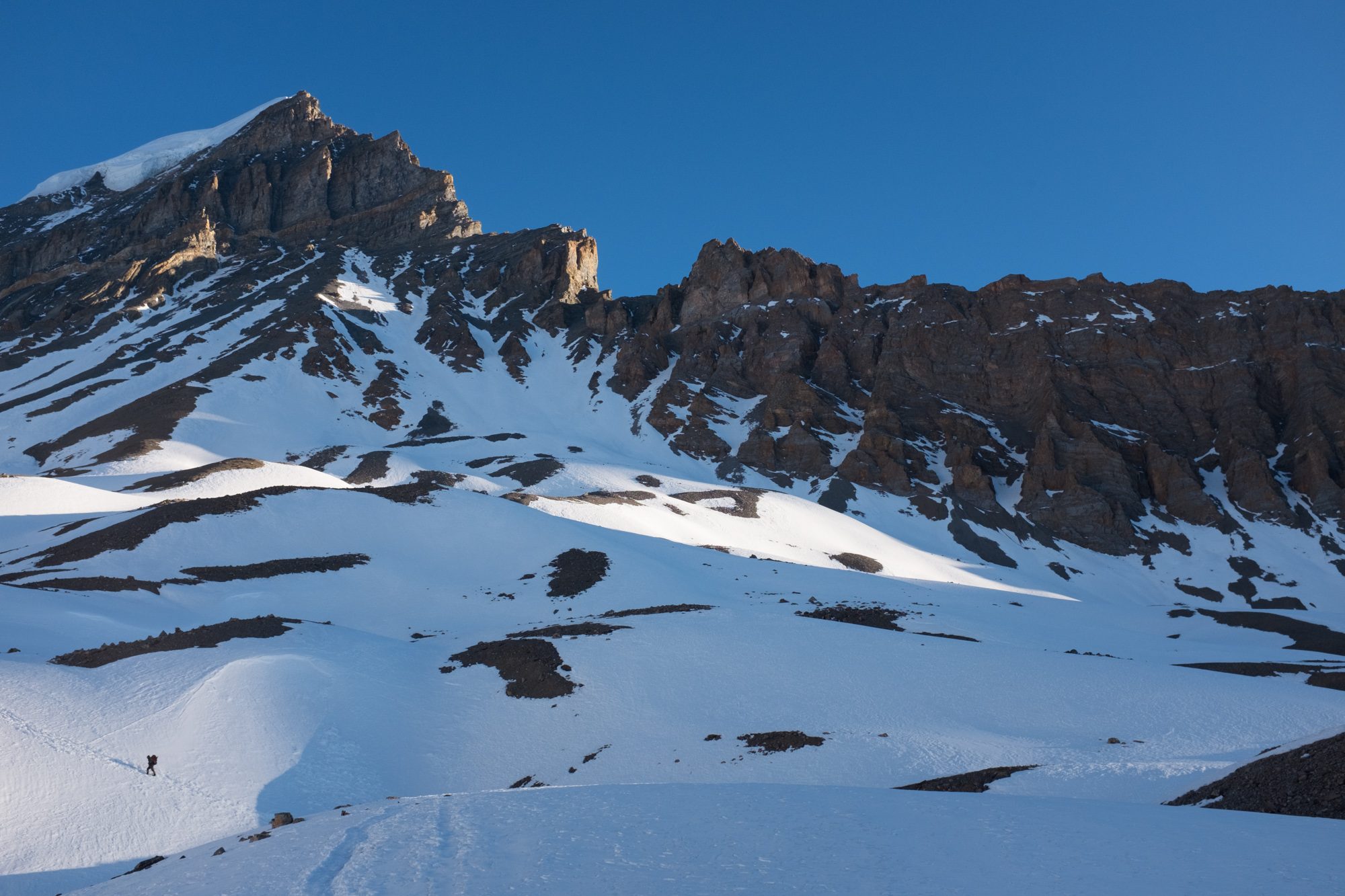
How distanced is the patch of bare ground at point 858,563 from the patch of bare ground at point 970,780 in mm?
43874

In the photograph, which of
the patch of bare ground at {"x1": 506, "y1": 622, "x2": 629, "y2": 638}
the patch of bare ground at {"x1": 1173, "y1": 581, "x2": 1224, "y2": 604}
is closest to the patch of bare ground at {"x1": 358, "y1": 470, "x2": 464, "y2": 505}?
the patch of bare ground at {"x1": 506, "y1": 622, "x2": 629, "y2": 638}

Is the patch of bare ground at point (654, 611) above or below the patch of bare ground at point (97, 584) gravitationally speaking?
below

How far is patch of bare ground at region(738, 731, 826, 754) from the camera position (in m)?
20.4

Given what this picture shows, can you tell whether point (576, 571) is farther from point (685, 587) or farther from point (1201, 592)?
point (1201, 592)

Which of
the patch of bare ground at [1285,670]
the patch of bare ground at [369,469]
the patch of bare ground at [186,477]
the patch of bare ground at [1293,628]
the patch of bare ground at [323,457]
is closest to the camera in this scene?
the patch of bare ground at [1285,670]

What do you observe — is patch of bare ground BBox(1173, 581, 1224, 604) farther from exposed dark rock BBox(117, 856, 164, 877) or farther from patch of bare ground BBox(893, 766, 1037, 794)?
exposed dark rock BBox(117, 856, 164, 877)

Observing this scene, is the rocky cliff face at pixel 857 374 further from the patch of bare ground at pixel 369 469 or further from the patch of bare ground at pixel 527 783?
the patch of bare ground at pixel 527 783

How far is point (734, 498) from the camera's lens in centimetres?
7675

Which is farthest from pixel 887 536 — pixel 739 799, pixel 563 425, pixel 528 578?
pixel 739 799

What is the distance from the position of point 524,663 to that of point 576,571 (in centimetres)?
1720

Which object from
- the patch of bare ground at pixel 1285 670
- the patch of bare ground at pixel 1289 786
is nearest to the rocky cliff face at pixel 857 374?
the patch of bare ground at pixel 1285 670

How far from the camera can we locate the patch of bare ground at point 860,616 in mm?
35594

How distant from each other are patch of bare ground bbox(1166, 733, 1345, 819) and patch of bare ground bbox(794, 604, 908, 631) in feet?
65.3

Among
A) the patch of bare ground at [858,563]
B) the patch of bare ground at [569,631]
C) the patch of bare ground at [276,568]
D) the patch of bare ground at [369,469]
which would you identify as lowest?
the patch of bare ground at [569,631]
